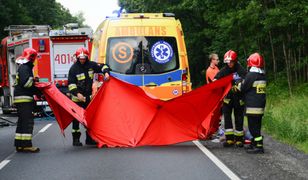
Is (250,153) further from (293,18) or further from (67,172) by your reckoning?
(293,18)

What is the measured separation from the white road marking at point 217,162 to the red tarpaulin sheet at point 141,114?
32 cm

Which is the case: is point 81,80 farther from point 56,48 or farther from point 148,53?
point 56,48

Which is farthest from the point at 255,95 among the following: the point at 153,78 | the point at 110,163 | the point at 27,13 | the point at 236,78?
the point at 27,13

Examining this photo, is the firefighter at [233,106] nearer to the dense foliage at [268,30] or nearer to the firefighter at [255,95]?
the firefighter at [255,95]

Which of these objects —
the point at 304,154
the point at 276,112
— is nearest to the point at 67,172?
the point at 304,154

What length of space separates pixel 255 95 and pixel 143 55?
426 cm

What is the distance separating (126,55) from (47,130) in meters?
3.10

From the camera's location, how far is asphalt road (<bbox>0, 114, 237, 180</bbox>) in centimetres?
792

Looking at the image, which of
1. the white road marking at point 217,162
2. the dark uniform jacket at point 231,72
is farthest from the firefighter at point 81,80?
the dark uniform jacket at point 231,72

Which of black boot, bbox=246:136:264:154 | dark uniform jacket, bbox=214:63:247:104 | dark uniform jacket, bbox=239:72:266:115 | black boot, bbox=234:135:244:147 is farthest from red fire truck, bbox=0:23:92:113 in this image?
black boot, bbox=246:136:264:154

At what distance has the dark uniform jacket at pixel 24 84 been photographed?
1034 centimetres

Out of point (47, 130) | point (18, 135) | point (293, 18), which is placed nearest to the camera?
point (18, 135)

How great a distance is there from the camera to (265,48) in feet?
88.3

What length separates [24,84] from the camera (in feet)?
33.9
